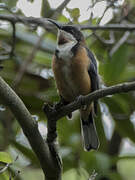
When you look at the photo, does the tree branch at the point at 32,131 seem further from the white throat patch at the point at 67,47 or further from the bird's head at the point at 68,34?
the bird's head at the point at 68,34

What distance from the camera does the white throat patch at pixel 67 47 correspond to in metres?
3.54

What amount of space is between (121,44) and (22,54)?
1111mm

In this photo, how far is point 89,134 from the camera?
403 centimetres

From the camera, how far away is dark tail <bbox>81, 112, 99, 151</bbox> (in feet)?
12.7

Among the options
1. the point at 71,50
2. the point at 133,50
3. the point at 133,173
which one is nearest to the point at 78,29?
the point at 71,50

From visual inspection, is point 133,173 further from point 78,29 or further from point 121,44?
point 78,29

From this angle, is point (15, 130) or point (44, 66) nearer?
point (15, 130)

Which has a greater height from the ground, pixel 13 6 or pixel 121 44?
pixel 13 6

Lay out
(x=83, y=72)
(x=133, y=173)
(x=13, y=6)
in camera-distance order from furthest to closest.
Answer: (x=133, y=173), (x=13, y=6), (x=83, y=72)

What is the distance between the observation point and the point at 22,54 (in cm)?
462

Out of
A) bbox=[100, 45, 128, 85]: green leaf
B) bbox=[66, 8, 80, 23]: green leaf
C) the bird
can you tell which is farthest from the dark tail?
bbox=[66, 8, 80, 23]: green leaf

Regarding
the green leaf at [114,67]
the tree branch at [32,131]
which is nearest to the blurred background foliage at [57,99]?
the green leaf at [114,67]

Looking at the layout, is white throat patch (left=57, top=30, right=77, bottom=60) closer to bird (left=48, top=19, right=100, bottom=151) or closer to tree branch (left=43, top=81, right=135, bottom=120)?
bird (left=48, top=19, right=100, bottom=151)

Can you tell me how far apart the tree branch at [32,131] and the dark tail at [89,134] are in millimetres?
1085
